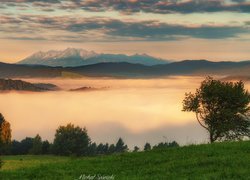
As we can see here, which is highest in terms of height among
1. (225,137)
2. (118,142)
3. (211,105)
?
(211,105)

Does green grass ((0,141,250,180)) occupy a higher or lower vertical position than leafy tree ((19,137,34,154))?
higher

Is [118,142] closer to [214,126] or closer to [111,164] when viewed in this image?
[214,126]

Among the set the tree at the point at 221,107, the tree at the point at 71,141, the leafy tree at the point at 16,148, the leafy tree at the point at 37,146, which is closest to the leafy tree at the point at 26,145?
the leafy tree at the point at 16,148

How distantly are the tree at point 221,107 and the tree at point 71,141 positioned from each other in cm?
6516

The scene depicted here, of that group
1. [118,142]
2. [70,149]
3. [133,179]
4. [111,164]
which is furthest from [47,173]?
[118,142]

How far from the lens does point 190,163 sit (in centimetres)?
2653

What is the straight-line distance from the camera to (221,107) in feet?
249

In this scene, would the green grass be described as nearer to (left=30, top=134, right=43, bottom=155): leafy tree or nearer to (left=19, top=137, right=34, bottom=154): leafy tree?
(left=30, top=134, right=43, bottom=155): leafy tree

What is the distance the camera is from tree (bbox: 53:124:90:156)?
135375 mm

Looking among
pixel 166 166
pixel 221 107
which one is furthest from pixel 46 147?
pixel 166 166

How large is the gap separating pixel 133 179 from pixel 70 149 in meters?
116

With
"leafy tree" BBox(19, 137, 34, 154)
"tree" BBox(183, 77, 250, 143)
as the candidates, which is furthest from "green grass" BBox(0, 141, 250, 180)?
"leafy tree" BBox(19, 137, 34, 154)

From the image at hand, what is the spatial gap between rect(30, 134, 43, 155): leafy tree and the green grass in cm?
11715

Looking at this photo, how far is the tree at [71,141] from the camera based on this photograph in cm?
13538
